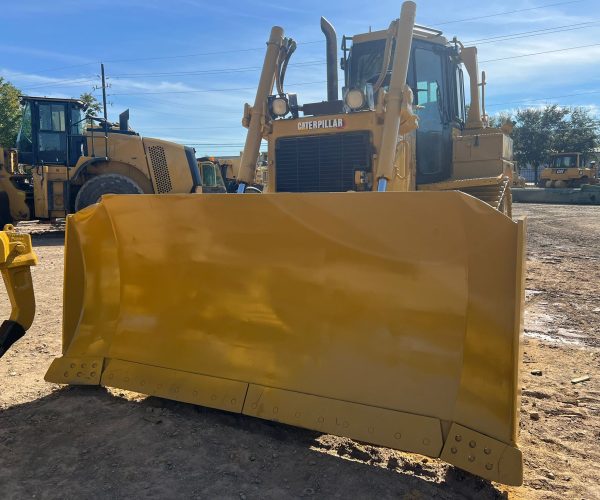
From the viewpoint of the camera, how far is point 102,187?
12.2 meters

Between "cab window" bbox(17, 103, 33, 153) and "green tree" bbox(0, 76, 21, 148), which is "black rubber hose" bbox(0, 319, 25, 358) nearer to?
"cab window" bbox(17, 103, 33, 153)

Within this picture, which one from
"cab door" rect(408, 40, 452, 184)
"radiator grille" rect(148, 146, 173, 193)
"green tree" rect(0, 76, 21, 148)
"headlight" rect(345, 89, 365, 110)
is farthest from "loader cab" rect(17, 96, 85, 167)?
"green tree" rect(0, 76, 21, 148)

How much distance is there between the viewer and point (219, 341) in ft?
10.5

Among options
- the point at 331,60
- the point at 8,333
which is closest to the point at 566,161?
the point at 331,60

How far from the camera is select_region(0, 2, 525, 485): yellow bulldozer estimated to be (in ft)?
8.06

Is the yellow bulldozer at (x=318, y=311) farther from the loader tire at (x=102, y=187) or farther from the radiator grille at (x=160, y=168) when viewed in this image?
the radiator grille at (x=160, y=168)

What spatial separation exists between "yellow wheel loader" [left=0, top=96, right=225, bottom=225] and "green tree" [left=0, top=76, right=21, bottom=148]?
60.9 ft

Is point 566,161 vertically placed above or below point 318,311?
above

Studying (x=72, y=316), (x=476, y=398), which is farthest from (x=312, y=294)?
(x=72, y=316)

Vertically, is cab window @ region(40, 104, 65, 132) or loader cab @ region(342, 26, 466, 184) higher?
cab window @ region(40, 104, 65, 132)

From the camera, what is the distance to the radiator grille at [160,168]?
42.2ft

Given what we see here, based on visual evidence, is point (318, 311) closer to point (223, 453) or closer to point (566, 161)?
point (223, 453)

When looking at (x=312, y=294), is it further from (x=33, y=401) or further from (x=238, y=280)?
(x=33, y=401)

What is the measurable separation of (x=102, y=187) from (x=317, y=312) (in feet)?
34.4
